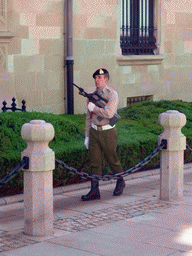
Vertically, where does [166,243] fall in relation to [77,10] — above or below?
below

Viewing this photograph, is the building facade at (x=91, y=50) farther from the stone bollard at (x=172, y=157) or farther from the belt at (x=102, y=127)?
the stone bollard at (x=172, y=157)

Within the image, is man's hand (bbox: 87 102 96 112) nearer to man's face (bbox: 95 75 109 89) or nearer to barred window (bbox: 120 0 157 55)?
man's face (bbox: 95 75 109 89)

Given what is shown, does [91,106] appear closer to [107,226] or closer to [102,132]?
[102,132]

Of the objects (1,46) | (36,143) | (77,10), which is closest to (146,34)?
(77,10)

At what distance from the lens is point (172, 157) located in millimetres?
9305

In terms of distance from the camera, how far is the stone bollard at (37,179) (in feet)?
23.7

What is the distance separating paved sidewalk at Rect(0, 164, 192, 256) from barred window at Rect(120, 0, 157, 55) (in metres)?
6.74

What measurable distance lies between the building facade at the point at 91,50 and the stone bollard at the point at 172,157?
4221mm

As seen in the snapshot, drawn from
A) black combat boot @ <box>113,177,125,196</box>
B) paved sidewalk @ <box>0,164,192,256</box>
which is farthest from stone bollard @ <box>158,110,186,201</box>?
black combat boot @ <box>113,177,125,196</box>

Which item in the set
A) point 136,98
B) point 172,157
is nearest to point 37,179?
point 172,157

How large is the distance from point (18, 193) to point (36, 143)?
2.15m

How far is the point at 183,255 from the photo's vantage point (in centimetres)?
648

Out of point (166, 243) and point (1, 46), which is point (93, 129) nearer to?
point (166, 243)

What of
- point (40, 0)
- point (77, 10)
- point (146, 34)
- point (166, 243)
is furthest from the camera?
point (146, 34)
